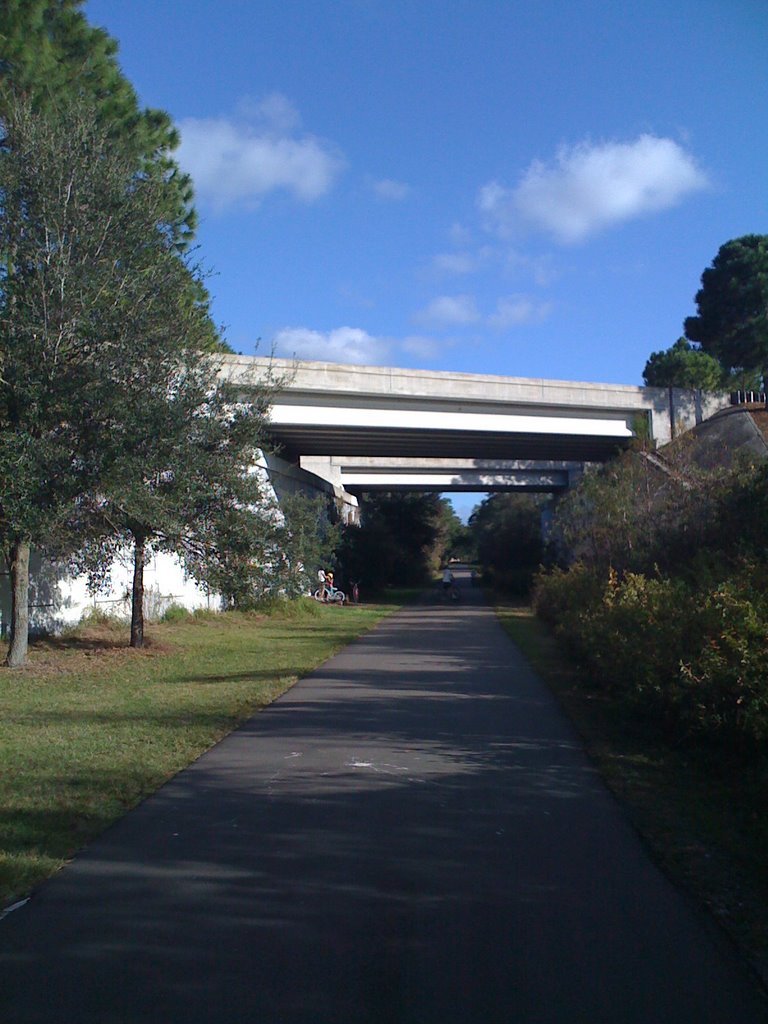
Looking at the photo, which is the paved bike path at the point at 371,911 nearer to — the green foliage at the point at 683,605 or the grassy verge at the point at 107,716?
the grassy verge at the point at 107,716

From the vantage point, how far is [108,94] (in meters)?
19.4

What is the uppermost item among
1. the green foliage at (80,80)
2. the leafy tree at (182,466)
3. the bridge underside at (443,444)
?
the green foliage at (80,80)

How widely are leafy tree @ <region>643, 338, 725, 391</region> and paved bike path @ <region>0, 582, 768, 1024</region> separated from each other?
1801 inches

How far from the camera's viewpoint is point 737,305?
171 ft

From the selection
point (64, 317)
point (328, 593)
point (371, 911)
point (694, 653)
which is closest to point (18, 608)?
point (64, 317)

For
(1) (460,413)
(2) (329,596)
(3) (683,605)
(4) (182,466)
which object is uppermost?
(1) (460,413)

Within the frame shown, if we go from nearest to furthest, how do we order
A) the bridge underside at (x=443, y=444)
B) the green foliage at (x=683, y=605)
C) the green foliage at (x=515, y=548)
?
the green foliage at (x=683, y=605) → the bridge underside at (x=443, y=444) → the green foliage at (x=515, y=548)

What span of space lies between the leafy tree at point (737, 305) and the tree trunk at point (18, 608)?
42.7 m

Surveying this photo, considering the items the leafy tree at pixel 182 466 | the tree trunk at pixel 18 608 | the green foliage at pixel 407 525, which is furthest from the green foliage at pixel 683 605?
the green foliage at pixel 407 525

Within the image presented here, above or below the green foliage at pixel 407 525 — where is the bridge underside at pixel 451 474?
above

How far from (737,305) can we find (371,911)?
5188 centimetres

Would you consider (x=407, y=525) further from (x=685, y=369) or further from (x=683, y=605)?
(x=683, y=605)

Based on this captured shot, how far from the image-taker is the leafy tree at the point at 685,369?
55219 mm

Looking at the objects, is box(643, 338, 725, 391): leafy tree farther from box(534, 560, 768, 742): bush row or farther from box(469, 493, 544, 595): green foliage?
box(534, 560, 768, 742): bush row
